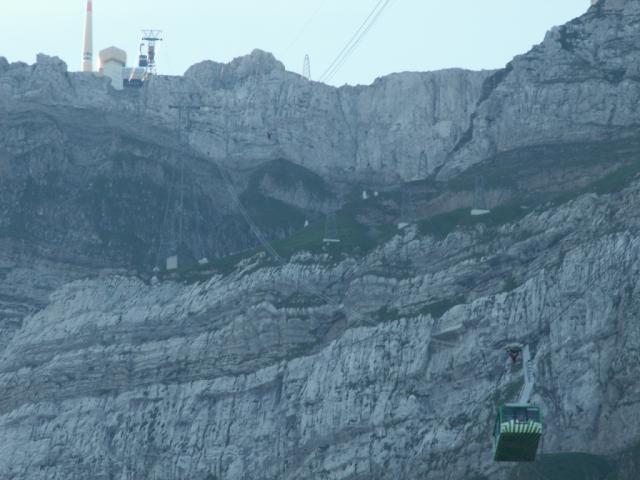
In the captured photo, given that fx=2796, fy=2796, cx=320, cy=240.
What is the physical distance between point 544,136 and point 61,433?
→ 2934 cm

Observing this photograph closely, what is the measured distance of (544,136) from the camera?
462ft

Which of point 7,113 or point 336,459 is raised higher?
point 7,113

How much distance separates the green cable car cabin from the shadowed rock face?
24.4 meters

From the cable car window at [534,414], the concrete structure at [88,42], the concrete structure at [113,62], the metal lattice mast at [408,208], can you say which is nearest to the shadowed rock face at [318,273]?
the metal lattice mast at [408,208]

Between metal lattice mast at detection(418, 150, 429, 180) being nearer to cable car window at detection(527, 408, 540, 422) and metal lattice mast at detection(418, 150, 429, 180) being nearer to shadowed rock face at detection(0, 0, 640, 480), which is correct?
shadowed rock face at detection(0, 0, 640, 480)

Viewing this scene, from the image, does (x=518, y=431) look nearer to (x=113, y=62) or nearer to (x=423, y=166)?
(x=423, y=166)

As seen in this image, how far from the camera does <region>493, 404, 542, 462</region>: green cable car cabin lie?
86.6m

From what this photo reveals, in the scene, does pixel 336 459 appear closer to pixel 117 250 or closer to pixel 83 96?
pixel 117 250

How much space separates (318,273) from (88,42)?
48886 mm

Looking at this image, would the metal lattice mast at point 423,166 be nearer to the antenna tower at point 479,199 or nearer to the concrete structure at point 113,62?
the antenna tower at point 479,199

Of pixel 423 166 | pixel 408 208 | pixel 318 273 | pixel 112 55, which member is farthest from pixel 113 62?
pixel 318 273

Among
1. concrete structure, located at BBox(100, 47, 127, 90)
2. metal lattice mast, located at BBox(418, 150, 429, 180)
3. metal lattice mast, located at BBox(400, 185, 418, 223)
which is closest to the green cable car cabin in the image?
metal lattice mast, located at BBox(400, 185, 418, 223)

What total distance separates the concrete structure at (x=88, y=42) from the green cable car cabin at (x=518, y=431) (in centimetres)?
9363

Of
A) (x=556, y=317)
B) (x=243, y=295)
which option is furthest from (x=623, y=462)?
(x=243, y=295)
